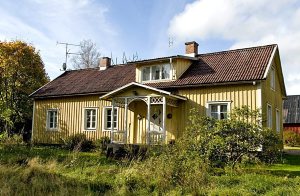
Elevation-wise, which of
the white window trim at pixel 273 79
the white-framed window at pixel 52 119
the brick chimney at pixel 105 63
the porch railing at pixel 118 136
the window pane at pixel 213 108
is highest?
the brick chimney at pixel 105 63

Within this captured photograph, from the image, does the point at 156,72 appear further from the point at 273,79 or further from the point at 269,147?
the point at 269,147

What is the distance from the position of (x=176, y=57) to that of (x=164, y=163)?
9.93 m

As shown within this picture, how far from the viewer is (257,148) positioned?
10.4 metres

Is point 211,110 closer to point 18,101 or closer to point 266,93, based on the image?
point 266,93

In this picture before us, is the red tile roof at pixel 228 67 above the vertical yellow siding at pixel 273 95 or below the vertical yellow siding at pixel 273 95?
above

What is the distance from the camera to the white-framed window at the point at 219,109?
1658 cm

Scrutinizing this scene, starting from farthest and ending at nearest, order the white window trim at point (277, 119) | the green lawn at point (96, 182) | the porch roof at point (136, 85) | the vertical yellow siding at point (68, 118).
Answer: the vertical yellow siding at point (68, 118) → the white window trim at point (277, 119) → the porch roof at point (136, 85) → the green lawn at point (96, 182)

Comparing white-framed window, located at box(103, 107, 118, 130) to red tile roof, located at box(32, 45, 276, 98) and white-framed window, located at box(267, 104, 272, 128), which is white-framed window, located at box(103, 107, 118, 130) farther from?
white-framed window, located at box(267, 104, 272, 128)

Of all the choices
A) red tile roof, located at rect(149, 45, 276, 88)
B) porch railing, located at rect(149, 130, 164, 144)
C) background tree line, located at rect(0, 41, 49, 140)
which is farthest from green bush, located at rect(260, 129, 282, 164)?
background tree line, located at rect(0, 41, 49, 140)

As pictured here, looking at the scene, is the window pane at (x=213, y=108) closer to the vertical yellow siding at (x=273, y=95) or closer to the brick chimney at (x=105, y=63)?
the vertical yellow siding at (x=273, y=95)

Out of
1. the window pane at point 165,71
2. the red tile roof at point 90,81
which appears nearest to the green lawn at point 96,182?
the window pane at point 165,71

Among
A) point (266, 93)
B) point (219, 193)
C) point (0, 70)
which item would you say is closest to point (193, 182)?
point (219, 193)

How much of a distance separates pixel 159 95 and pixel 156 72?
3.14m

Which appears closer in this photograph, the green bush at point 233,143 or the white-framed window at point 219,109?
the green bush at point 233,143
